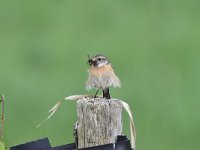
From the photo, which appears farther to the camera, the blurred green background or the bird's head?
the blurred green background

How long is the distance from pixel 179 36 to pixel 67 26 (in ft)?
4.95

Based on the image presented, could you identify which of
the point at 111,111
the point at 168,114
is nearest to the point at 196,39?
the point at 168,114

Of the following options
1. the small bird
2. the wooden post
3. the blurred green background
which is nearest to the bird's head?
the small bird

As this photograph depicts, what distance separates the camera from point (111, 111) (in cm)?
512

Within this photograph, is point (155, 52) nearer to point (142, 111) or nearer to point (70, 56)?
point (70, 56)

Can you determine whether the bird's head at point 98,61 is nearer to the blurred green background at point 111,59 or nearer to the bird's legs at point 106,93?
the bird's legs at point 106,93

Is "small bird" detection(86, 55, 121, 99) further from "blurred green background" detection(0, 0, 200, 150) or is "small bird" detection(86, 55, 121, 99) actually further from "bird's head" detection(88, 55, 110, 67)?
"blurred green background" detection(0, 0, 200, 150)

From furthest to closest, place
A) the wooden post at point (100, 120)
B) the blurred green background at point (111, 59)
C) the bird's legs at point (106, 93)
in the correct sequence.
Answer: the blurred green background at point (111, 59) < the bird's legs at point (106, 93) < the wooden post at point (100, 120)

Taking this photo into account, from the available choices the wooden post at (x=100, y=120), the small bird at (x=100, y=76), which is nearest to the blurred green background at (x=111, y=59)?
the small bird at (x=100, y=76)

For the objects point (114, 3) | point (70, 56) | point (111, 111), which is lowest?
point (111, 111)

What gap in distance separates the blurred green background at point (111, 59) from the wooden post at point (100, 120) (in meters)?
3.74

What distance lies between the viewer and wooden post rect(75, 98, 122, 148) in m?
5.11

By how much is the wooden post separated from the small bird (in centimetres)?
21

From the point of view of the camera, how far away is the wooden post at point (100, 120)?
5113 mm
